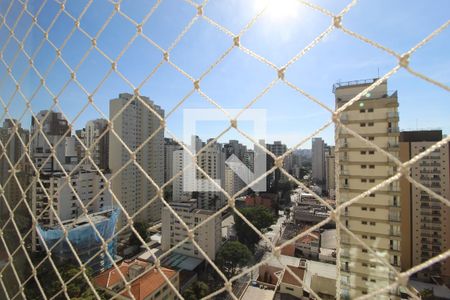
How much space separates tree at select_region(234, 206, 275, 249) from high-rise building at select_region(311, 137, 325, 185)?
24.3ft

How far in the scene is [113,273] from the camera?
14.8 feet

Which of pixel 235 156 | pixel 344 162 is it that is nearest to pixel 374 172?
pixel 344 162

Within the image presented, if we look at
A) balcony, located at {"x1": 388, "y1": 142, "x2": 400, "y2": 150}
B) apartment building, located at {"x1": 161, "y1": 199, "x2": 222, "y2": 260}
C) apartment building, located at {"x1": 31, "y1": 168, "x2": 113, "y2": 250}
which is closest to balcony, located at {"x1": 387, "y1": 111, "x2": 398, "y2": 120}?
balcony, located at {"x1": 388, "y1": 142, "x2": 400, "y2": 150}

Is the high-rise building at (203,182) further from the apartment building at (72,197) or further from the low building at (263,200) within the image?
the apartment building at (72,197)

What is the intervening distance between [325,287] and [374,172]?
412 centimetres

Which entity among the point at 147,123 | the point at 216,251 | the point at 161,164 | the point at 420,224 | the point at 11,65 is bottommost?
the point at 216,251

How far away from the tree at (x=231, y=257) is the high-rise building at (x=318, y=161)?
392 inches

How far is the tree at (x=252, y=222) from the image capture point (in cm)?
742

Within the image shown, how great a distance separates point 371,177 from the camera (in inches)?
45.0

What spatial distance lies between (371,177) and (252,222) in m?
7.06

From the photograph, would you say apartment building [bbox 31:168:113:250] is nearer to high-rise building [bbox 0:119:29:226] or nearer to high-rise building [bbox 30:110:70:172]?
high-rise building [bbox 30:110:70:172]

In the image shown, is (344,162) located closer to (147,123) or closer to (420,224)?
(420,224)

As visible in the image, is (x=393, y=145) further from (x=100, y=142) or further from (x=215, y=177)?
(x=100, y=142)

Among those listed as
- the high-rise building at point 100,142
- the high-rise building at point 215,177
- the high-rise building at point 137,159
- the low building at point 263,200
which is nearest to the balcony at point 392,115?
the high-rise building at point 137,159
